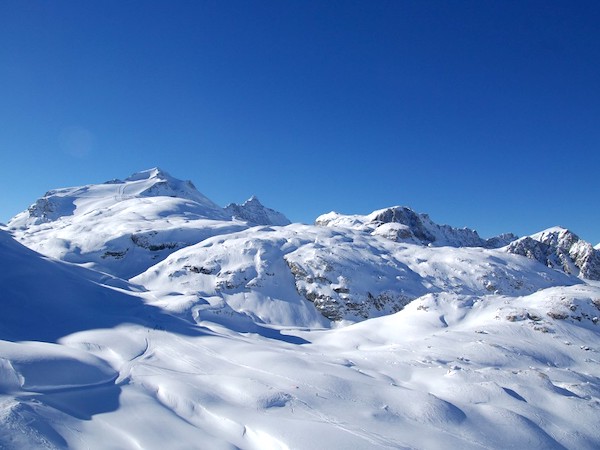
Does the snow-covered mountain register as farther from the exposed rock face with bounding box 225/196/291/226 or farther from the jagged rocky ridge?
the exposed rock face with bounding box 225/196/291/226

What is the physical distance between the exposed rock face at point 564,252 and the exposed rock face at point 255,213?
7812cm

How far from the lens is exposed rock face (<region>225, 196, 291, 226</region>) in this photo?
124 metres

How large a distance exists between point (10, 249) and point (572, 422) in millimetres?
23252

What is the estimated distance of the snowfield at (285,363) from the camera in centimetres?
689

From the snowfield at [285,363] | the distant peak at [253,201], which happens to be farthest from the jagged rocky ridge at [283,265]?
the distant peak at [253,201]

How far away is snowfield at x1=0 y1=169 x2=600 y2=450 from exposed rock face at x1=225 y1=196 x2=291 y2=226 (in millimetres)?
89360

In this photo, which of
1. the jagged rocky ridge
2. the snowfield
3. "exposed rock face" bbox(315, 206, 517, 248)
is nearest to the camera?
the snowfield

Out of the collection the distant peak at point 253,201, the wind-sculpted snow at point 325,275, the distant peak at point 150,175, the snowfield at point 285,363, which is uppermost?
the distant peak at point 253,201

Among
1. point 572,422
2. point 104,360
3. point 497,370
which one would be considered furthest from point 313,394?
point 497,370

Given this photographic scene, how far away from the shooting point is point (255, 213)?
13338 cm

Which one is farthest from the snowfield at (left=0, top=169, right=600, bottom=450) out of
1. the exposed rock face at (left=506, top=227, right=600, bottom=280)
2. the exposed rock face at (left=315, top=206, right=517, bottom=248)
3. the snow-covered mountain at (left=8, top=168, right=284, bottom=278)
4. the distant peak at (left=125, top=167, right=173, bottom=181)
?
the distant peak at (left=125, top=167, right=173, bottom=181)

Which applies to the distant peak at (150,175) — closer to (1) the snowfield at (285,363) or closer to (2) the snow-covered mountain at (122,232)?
(2) the snow-covered mountain at (122,232)

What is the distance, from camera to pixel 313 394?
→ 28.6 feet

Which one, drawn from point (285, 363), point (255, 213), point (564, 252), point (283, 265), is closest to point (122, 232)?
point (283, 265)
